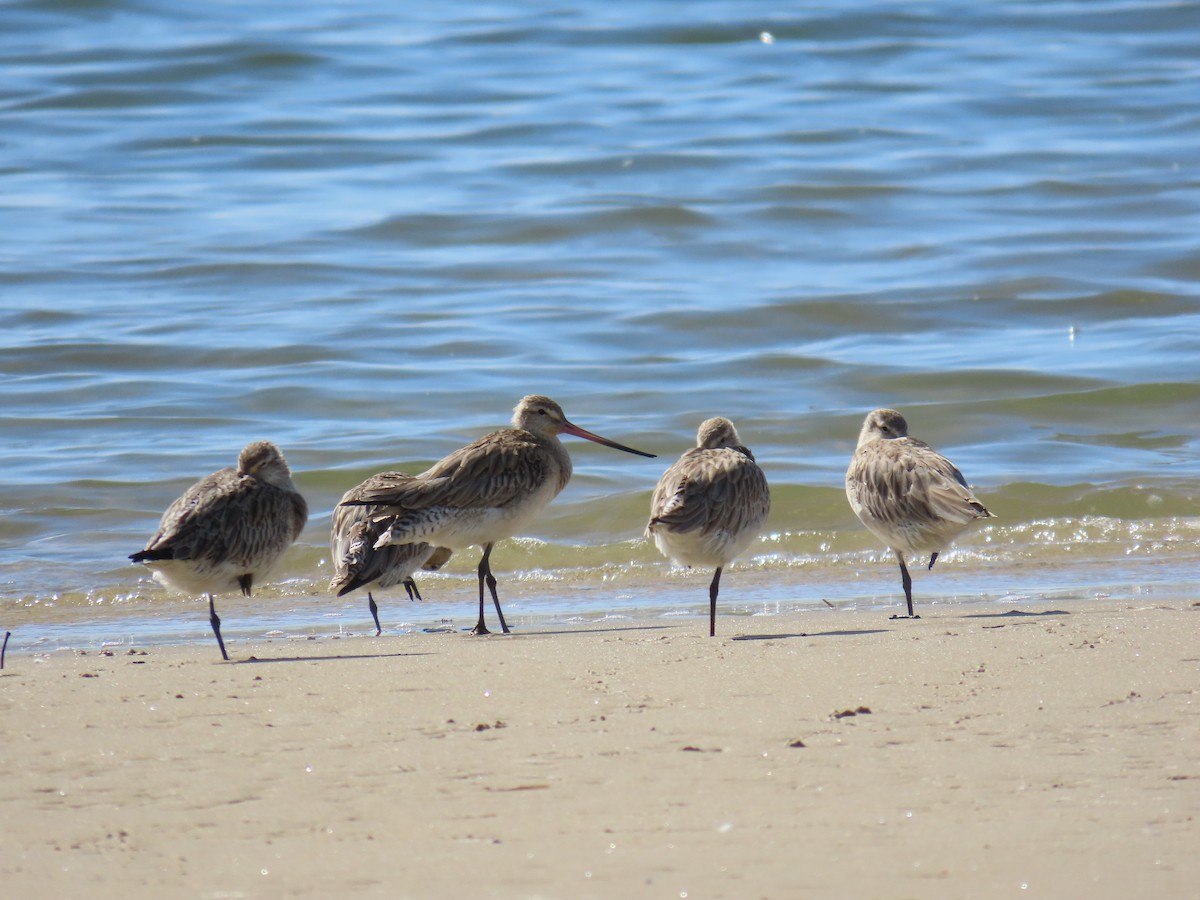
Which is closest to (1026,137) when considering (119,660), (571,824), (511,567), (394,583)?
(511,567)

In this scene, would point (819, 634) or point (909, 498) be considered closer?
point (819, 634)

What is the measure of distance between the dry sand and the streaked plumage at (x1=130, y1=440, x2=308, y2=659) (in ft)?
3.51

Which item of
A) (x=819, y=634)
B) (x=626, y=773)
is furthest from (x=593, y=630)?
(x=626, y=773)

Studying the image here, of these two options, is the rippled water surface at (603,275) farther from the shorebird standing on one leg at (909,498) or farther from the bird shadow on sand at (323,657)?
the bird shadow on sand at (323,657)

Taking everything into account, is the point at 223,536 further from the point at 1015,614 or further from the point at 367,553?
the point at 1015,614

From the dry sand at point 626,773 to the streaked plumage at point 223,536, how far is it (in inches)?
42.1

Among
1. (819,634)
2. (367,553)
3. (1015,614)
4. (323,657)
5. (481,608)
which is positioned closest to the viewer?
(323,657)

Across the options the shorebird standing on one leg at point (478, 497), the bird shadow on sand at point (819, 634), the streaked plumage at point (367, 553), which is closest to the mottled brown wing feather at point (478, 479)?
the shorebird standing on one leg at point (478, 497)

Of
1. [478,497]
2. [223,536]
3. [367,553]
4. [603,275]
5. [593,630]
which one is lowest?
[593,630]

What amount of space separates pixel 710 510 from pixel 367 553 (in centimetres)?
157

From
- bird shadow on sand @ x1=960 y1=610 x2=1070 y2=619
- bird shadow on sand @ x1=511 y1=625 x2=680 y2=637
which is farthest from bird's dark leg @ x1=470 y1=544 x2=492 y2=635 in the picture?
bird shadow on sand @ x1=960 y1=610 x2=1070 y2=619

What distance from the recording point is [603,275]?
17.8 metres

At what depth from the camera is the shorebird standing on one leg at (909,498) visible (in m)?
7.35

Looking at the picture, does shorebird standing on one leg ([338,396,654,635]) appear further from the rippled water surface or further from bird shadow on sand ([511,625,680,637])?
the rippled water surface
